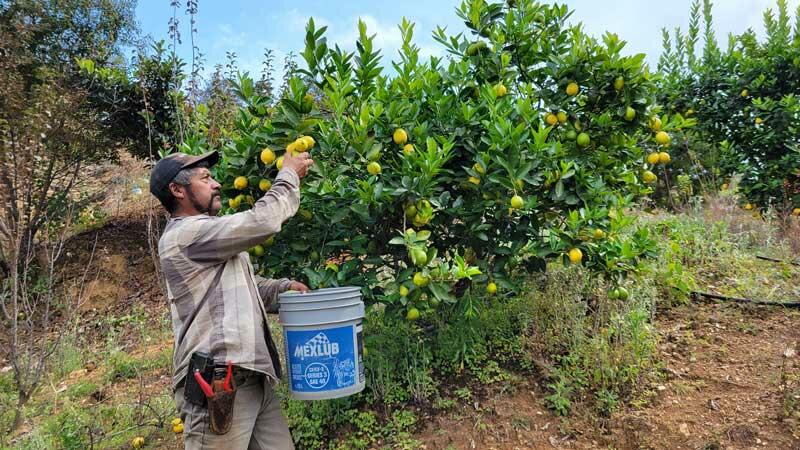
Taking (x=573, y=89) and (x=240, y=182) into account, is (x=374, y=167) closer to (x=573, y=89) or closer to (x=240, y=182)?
(x=240, y=182)

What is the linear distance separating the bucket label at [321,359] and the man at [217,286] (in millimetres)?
134

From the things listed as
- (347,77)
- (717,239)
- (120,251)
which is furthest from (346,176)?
(120,251)

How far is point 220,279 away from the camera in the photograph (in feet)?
7.25

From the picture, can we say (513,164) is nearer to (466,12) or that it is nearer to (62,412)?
(466,12)

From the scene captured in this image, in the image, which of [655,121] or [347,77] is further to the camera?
[655,121]

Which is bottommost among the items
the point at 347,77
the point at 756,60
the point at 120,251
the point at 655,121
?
the point at 120,251

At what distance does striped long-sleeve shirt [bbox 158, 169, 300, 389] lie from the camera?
83.3 inches

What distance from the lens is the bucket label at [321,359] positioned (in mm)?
2254

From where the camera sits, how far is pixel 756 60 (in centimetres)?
590

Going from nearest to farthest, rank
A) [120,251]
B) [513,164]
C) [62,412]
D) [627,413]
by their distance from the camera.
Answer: [513,164] < [627,413] < [62,412] < [120,251]

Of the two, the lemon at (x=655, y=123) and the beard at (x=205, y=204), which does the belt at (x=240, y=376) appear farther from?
the lemon at (x=655, y=123)

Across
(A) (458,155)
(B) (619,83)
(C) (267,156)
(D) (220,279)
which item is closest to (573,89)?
(B) (619,83)

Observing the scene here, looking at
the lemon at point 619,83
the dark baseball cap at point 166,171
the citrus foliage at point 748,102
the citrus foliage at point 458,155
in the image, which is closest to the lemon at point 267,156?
the citrus foliage at point 458,155

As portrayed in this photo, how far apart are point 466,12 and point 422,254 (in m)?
1.59
